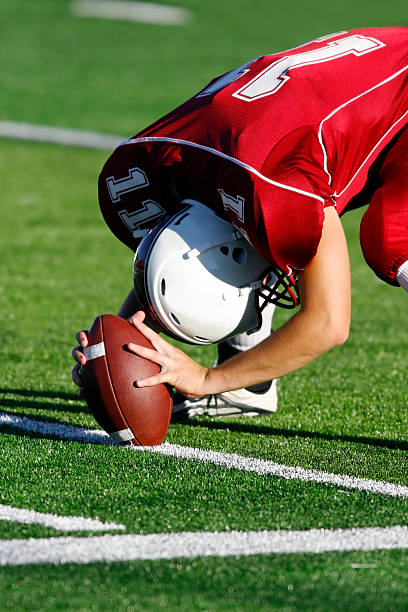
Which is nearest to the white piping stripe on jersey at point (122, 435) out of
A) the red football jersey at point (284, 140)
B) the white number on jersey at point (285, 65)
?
the red football jersey at point (284, 140)

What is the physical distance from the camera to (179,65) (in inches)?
716

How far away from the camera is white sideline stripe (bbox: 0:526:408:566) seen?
2.52 m

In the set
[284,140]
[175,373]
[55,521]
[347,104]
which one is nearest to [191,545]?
[55,521]

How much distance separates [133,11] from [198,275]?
77.2ft

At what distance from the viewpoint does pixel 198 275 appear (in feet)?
10.6

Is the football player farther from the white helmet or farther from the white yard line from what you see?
the white yard line

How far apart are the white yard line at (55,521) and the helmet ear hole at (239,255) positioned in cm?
102

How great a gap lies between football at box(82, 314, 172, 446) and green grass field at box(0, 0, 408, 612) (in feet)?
0.44

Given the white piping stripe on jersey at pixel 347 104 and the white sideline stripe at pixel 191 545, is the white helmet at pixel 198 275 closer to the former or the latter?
the white piping stripe on jersey at pixel 347 104

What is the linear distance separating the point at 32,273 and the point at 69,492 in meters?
4.05

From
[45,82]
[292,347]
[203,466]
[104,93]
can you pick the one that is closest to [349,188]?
[292,347]

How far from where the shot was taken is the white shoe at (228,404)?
4.09m

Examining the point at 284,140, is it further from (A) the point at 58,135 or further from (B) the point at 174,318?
(A) the point at 58,135

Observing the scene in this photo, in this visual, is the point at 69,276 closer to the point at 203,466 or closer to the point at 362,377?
the point at 362,377
